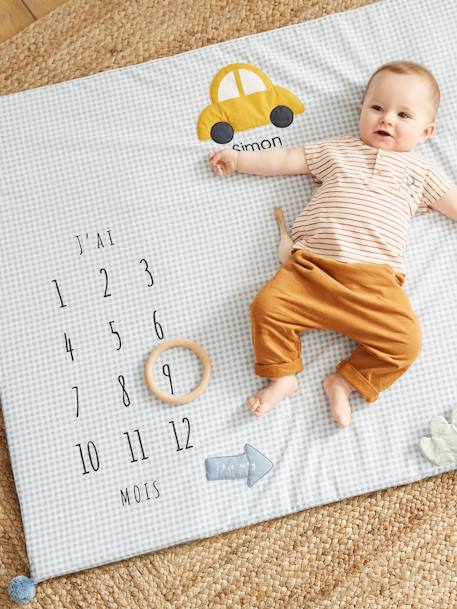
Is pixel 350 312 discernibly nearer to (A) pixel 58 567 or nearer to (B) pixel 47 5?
(A) pixel 58 567

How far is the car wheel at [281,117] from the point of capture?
135 cm

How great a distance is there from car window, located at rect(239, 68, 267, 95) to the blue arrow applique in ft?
2.34

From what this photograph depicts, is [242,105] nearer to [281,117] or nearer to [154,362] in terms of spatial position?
[281,117]

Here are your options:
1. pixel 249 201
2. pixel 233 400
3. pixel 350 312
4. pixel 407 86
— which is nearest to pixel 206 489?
pixel 233 400

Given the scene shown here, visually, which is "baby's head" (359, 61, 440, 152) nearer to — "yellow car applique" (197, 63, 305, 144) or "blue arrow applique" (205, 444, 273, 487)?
"yellow car applique" (197, 63, 305, 144)

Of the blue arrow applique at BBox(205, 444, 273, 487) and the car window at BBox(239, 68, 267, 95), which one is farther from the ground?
the car window at BBox(239, 68, 267, 95)

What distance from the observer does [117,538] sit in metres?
1.21

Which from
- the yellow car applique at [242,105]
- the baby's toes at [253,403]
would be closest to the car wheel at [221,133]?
the yellow car applique at [242,105]

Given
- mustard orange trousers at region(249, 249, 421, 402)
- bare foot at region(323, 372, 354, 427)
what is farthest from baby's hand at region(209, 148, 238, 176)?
bare foot at region(323, 372, 354, 427)

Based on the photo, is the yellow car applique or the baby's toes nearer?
the baby's toes

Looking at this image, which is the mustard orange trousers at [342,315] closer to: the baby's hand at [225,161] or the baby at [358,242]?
the baby at [358,242]

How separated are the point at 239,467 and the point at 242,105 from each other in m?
0.70

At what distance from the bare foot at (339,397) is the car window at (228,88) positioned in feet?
1.94

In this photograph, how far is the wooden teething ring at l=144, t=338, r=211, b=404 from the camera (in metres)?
1.23
